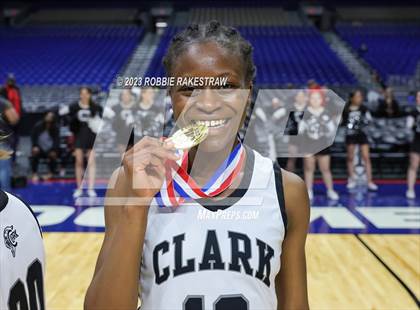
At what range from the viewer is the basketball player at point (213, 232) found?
105 centimetres

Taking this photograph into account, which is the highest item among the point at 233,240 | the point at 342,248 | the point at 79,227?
the point at 233,240

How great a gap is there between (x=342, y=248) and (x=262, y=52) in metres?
9.47

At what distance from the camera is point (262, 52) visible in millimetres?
12984

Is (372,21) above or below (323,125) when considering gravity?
below

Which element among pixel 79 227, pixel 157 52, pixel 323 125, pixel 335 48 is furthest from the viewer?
pixel 335 48

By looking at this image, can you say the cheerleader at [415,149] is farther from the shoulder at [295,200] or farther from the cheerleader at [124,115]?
the shoulder at [295,200]

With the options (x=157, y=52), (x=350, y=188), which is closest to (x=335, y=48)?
(x=157, y=52)

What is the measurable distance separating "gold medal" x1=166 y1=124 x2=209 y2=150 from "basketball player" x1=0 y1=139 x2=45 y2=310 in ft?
1.30

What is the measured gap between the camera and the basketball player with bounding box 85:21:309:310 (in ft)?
3.46

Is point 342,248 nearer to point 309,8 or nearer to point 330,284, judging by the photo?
point 330,284

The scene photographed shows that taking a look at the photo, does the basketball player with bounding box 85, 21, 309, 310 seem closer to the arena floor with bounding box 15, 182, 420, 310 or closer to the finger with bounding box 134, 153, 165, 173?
the finger with bounding box 134, 153, 165, 173

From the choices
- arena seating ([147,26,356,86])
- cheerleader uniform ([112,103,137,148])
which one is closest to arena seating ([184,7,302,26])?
arena seating ([147,26,356,86])

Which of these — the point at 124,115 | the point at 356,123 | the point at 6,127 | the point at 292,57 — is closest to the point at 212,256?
the point at 6,127

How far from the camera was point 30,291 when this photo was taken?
1.21 m
